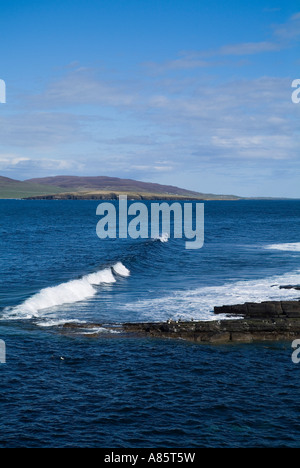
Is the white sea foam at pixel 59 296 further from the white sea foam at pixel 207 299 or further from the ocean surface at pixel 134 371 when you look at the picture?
the white sea foam at pixel 207 299

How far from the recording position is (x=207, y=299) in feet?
142

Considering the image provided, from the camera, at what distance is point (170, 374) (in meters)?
26.3

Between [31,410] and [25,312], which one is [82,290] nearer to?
[25,312]

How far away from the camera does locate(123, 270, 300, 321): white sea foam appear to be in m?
38.2

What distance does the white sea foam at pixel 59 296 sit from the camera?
38.6 meters

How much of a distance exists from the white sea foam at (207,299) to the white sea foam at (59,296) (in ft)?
19.1

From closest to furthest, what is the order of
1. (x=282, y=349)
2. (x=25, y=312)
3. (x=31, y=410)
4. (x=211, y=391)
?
(x=31, y=410), (x=211, y=391), (x=282, y=349), (x=25, y=312)

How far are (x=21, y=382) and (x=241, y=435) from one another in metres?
11.4

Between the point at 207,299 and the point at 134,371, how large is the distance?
58.1 feet

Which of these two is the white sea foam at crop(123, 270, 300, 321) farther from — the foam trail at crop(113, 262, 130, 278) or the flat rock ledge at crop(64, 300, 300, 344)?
the foam trail at crop(113, 262, 130, 278)

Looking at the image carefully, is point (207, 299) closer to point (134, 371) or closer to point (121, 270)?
point (121, 270)

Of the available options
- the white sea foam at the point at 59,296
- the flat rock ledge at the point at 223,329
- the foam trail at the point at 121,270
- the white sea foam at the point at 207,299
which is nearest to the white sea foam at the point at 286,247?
the white sea foam at the point at 207,299

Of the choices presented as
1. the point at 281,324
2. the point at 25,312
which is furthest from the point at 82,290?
the point at 281,324

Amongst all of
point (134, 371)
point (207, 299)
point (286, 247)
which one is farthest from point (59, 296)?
point (286, 247)
